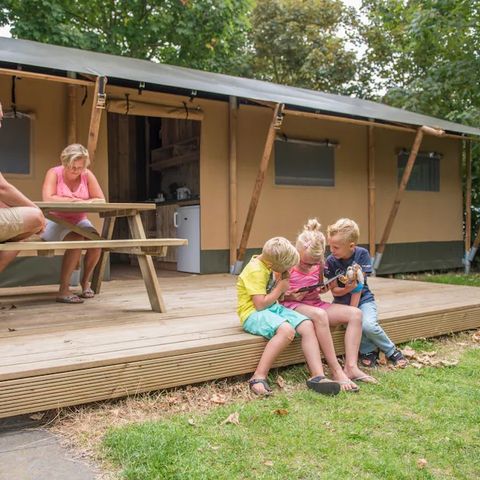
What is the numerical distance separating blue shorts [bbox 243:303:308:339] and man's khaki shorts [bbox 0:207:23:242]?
4.01ft

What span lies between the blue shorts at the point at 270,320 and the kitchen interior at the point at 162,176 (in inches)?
128

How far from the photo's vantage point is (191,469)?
5.54 ft

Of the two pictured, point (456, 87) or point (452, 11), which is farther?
point (456, 87)

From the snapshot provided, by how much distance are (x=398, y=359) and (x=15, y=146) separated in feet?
12.2

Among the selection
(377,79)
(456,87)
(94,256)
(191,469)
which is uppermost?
(377,79)

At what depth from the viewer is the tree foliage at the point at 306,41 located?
1386 cm

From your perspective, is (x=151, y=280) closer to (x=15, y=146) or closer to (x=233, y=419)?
(x=233, y=419)

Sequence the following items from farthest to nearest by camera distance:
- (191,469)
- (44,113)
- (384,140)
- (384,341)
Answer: (384,140) → (44,113) → (384,341) → (191,469)

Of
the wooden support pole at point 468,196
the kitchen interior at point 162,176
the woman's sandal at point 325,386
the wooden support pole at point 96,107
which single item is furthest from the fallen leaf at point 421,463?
the wooden support pole at point 468,196

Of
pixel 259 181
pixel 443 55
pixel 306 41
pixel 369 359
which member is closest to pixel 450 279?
pixel 259 181

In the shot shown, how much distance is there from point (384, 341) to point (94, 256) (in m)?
2.00

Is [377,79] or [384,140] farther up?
[377,79]

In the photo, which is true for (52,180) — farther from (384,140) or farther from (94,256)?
(384,140)

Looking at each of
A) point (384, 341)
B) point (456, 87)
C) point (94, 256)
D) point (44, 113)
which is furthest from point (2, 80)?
point (456, 87)
